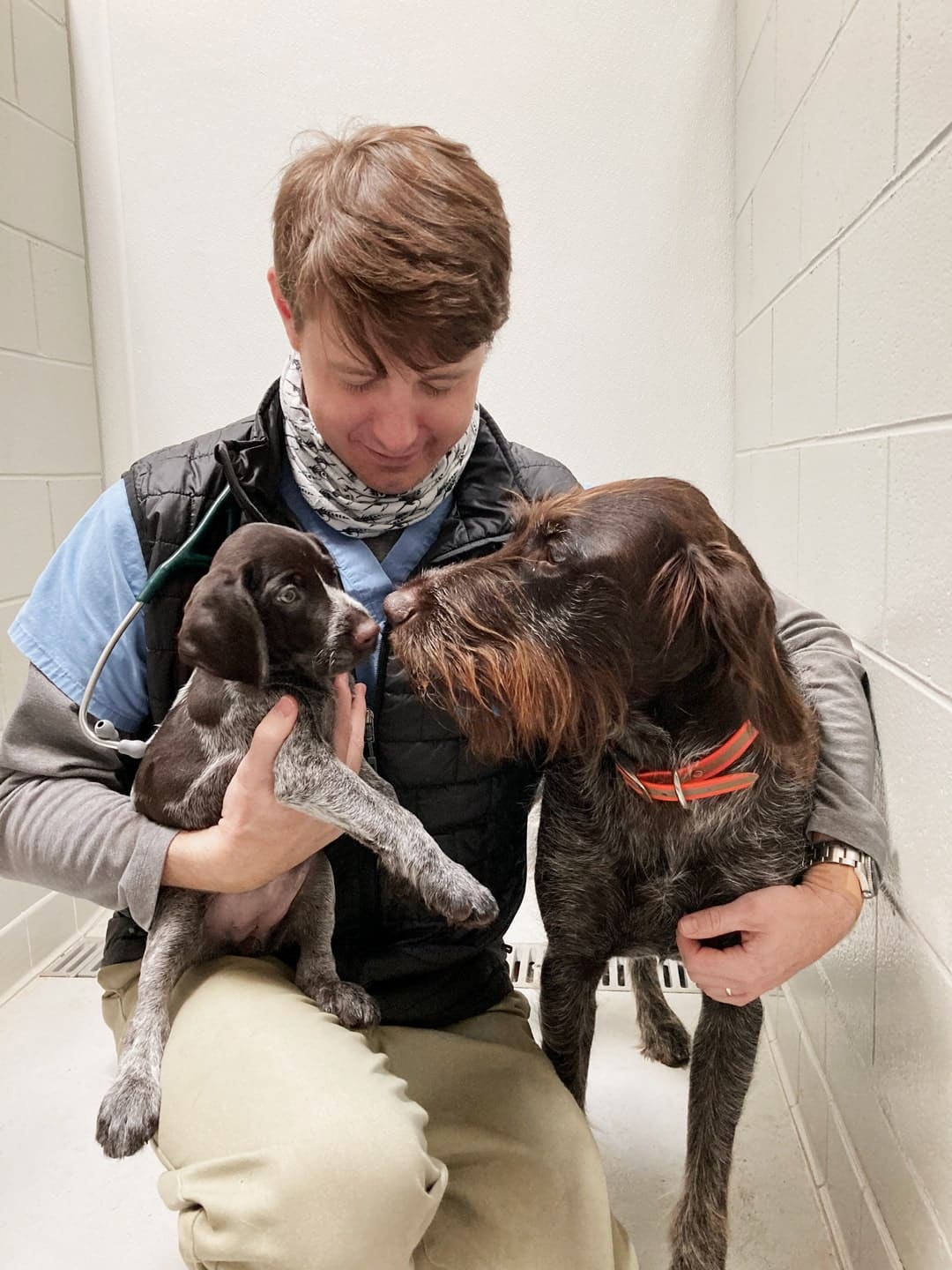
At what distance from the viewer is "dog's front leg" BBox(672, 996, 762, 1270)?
60.2 inches

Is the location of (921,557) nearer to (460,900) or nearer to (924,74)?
(924,74)

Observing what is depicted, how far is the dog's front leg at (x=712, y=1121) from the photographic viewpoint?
153 centimetres

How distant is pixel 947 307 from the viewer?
1188 millimetres

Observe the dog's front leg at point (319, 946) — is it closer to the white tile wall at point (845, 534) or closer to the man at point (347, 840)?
the man at point (347, 840)

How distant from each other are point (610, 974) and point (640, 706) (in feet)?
4.92

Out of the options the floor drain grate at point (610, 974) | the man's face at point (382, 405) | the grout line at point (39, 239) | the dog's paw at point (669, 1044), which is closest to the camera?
the man's face at point (382, 405)

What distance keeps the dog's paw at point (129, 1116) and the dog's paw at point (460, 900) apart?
18.9 inches

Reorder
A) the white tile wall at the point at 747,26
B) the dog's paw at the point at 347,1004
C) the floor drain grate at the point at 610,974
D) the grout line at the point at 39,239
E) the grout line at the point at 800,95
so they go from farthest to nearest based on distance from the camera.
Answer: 1. the grout line at the point at 39,239
2. the floor drain grate at the point at 610,974
3. the white tile wall at the point at 747,26
4. the grout line at the point at 800,95
5. the dog's paw at the point at 347,1004

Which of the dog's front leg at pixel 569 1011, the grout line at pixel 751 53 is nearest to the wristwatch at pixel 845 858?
the dog's front leg at pixel 569 1011

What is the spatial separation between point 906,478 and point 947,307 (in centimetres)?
25

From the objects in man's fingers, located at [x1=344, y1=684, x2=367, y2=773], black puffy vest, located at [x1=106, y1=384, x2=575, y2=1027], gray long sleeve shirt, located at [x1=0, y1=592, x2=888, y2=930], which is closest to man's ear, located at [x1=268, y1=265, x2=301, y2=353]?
black puffy vest, located at [x1=106, y1=384, x2=575, y2=1027]

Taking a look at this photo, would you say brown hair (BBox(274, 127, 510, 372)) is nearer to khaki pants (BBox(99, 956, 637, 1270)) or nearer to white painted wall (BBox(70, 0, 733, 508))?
khaki pants (BBox(99, 956, 637, 1270))

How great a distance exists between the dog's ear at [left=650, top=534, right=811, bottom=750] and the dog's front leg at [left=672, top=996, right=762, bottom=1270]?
50 centimetres

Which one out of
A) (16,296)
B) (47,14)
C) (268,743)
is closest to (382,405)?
(268,743)
